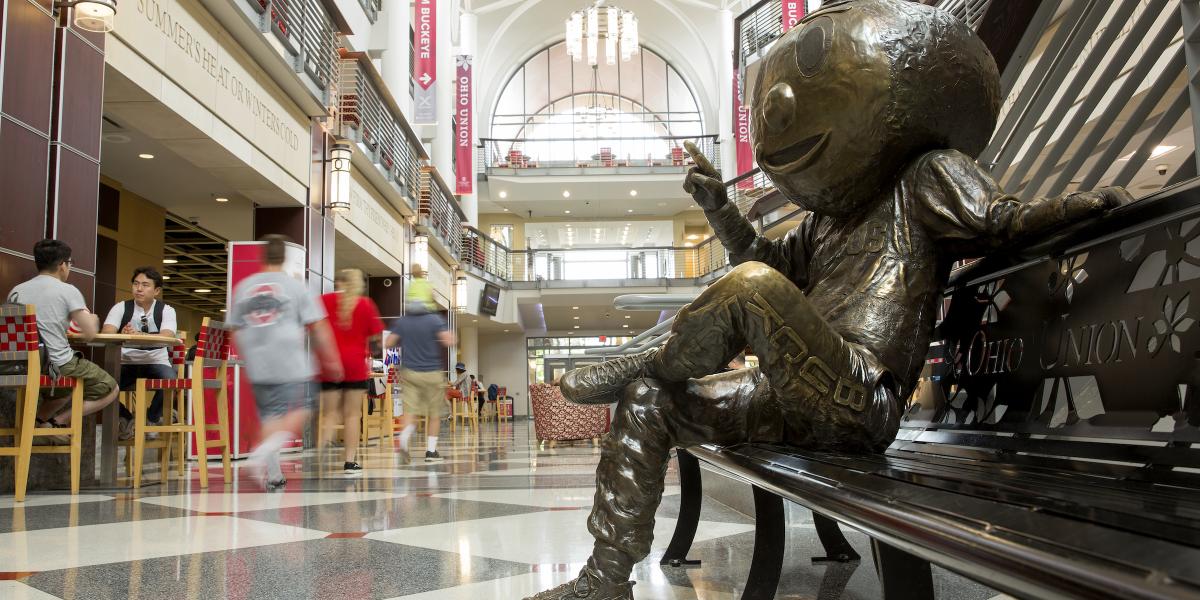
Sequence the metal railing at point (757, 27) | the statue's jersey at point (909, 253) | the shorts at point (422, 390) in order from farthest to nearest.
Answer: the metal railing at point (757, 27)
the shorts at point (422, 390)
the statue's jersey at point (909, 253)

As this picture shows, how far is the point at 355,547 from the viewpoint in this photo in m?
2.37

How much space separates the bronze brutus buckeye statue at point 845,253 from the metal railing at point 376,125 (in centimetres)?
951

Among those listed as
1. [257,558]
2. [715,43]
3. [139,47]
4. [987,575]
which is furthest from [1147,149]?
[715,43]

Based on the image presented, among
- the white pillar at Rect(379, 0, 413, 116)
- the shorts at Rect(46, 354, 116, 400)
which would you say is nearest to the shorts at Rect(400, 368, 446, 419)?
the shorts at Rect(46, 354, 116, 400)

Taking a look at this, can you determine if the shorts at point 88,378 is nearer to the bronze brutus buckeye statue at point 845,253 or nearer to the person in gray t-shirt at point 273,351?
the person in gray t-shirt at point 273,351

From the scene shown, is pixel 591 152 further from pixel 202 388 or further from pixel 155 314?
pixel 202 388

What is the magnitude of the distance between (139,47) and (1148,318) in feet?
20.7

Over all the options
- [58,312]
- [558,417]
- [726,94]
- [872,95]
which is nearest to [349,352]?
[58,312]

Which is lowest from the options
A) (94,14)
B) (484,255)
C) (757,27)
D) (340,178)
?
(94,14)

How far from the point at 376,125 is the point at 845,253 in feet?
36.8

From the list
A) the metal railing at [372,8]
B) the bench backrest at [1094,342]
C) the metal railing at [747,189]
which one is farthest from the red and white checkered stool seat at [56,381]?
the metal railing at [747,189]

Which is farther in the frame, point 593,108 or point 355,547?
point 593,108

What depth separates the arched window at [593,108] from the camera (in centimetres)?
3006

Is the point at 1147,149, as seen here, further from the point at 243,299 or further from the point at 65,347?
the point at 65,347
